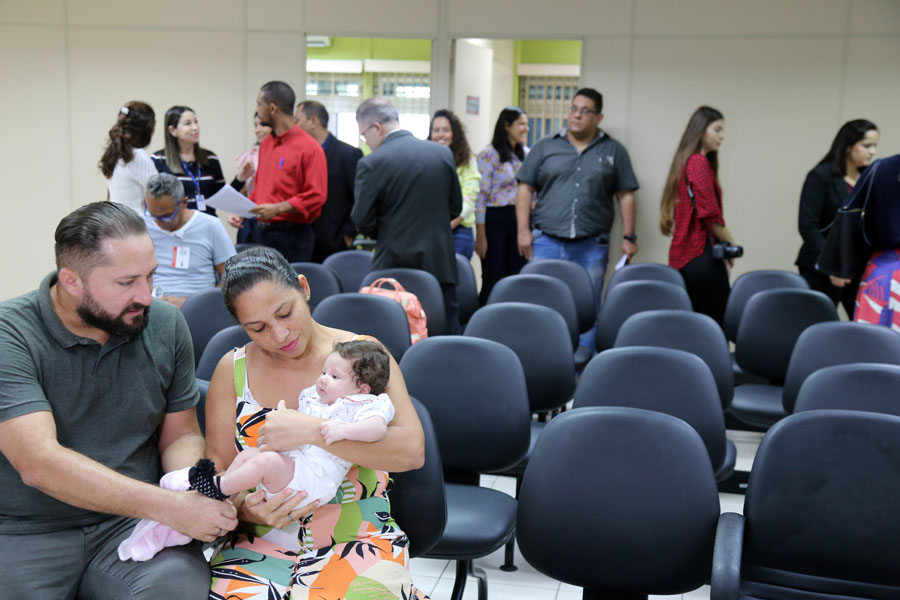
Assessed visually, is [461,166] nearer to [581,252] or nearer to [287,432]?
[581,252]

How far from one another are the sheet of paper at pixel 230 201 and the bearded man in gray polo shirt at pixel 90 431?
291cm

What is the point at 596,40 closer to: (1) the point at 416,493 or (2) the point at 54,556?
(1) the point at 416,493

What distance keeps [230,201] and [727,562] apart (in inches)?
147

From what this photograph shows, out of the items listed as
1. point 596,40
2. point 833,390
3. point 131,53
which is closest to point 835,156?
point 596,40

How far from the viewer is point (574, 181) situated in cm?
628

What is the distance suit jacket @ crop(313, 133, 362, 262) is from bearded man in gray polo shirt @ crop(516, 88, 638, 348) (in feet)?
4.13

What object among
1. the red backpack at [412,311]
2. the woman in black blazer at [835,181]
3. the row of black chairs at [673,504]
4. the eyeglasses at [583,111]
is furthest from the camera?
the eyeglasses at [583,111]

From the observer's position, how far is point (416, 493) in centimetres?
224

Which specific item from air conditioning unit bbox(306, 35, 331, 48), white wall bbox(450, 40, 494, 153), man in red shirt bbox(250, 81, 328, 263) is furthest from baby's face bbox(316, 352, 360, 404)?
air conditioning unit bbox(306, 35, 331, 48)

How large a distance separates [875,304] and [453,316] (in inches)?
84.1

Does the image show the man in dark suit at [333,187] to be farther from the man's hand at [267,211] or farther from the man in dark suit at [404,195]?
the man in dark suit at [404,195]

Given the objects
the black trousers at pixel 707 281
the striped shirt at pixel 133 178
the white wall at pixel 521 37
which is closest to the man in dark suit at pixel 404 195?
the striped shirt at pixel 133 178

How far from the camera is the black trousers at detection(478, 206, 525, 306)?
22.6ft

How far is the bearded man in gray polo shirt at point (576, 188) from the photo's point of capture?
6.26 m
